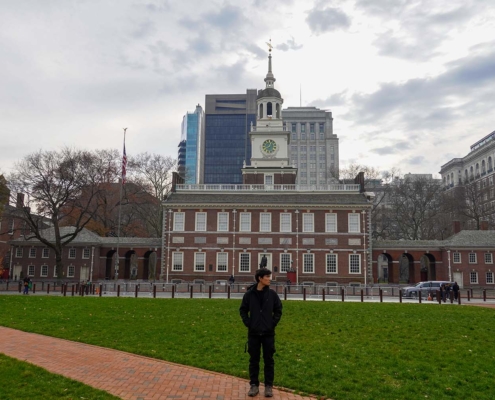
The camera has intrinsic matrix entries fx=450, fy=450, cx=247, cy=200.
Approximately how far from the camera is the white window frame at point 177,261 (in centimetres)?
4541

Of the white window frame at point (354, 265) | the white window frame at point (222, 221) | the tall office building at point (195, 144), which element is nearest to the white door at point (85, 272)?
the white window frame at point (222, 221)

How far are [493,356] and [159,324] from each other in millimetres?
10376

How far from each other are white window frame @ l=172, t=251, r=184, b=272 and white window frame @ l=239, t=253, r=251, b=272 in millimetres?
5897

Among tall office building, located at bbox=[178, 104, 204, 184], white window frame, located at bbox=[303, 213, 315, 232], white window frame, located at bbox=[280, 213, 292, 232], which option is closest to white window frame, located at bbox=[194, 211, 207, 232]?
white window frame, located at bbox=[280, 213, 292, 232]

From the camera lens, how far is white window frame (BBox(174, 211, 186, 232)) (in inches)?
1814

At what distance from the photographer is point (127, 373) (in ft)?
31.3

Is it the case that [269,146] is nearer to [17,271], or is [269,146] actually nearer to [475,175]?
[17,271]

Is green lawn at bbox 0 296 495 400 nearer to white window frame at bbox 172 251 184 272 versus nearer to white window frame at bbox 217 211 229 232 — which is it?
white window frame at bbox 172 251 184 272

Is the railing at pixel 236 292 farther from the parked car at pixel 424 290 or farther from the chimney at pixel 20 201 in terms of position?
the chimney at pixel 20 201

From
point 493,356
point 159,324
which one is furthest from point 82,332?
point 493,356

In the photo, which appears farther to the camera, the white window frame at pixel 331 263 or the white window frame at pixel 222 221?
the white window frame at pixel 222 221

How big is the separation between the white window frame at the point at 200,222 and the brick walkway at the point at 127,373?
33276mm

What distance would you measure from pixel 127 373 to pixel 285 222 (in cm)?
3675

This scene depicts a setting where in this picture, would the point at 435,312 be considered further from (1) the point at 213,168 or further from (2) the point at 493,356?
(1) the point at 213,168
